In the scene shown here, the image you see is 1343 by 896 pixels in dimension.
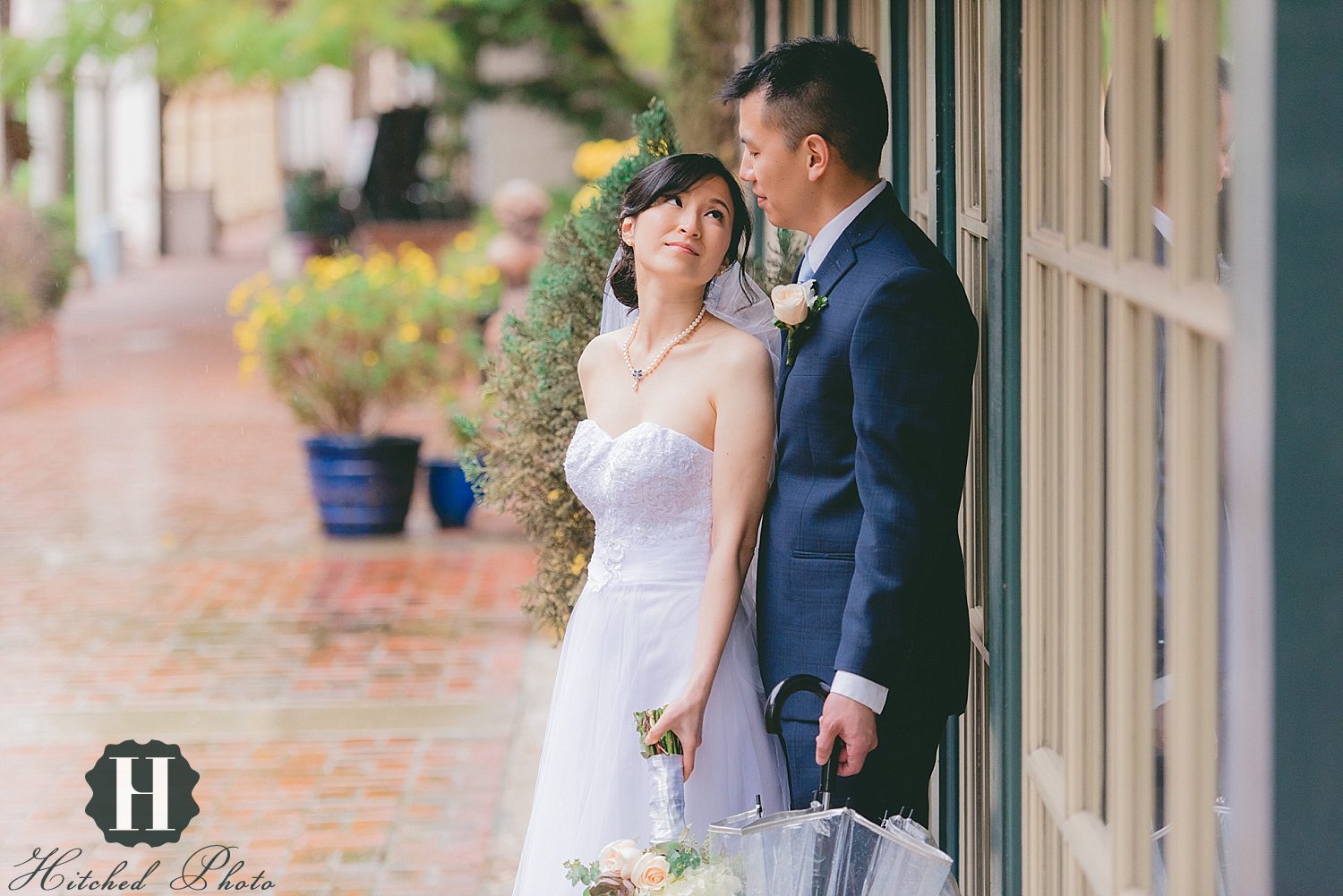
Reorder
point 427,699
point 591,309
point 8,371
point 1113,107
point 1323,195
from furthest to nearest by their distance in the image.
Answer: point 8,371
point 427,699
point 591,309
point 1113,107
point 1323,195

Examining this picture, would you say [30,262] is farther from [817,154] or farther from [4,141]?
[817,154]

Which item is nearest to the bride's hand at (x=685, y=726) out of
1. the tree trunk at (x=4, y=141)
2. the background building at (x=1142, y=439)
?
the background building at (x=1142, y=439)

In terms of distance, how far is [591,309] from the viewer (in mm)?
4277

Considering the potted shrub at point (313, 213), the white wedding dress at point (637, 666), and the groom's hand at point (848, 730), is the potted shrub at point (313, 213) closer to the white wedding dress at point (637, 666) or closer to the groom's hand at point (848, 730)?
the white wedding dress at point (637, 666)

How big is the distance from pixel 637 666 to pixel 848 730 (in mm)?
721

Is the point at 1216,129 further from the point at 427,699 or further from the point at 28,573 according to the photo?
the point at 28,573

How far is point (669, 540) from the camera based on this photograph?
3285 millimetres

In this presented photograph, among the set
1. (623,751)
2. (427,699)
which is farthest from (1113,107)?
(427,699)

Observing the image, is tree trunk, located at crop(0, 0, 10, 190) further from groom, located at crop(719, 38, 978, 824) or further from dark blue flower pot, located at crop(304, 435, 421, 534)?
groom, located at crop(719, 38, 978, 824)

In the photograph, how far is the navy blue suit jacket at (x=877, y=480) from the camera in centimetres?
263

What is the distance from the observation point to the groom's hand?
105 inches

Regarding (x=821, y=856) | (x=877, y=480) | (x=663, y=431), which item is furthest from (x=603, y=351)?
(x=821, y=856)

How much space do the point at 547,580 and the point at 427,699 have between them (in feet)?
9.35

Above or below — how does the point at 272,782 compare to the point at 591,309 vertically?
below
